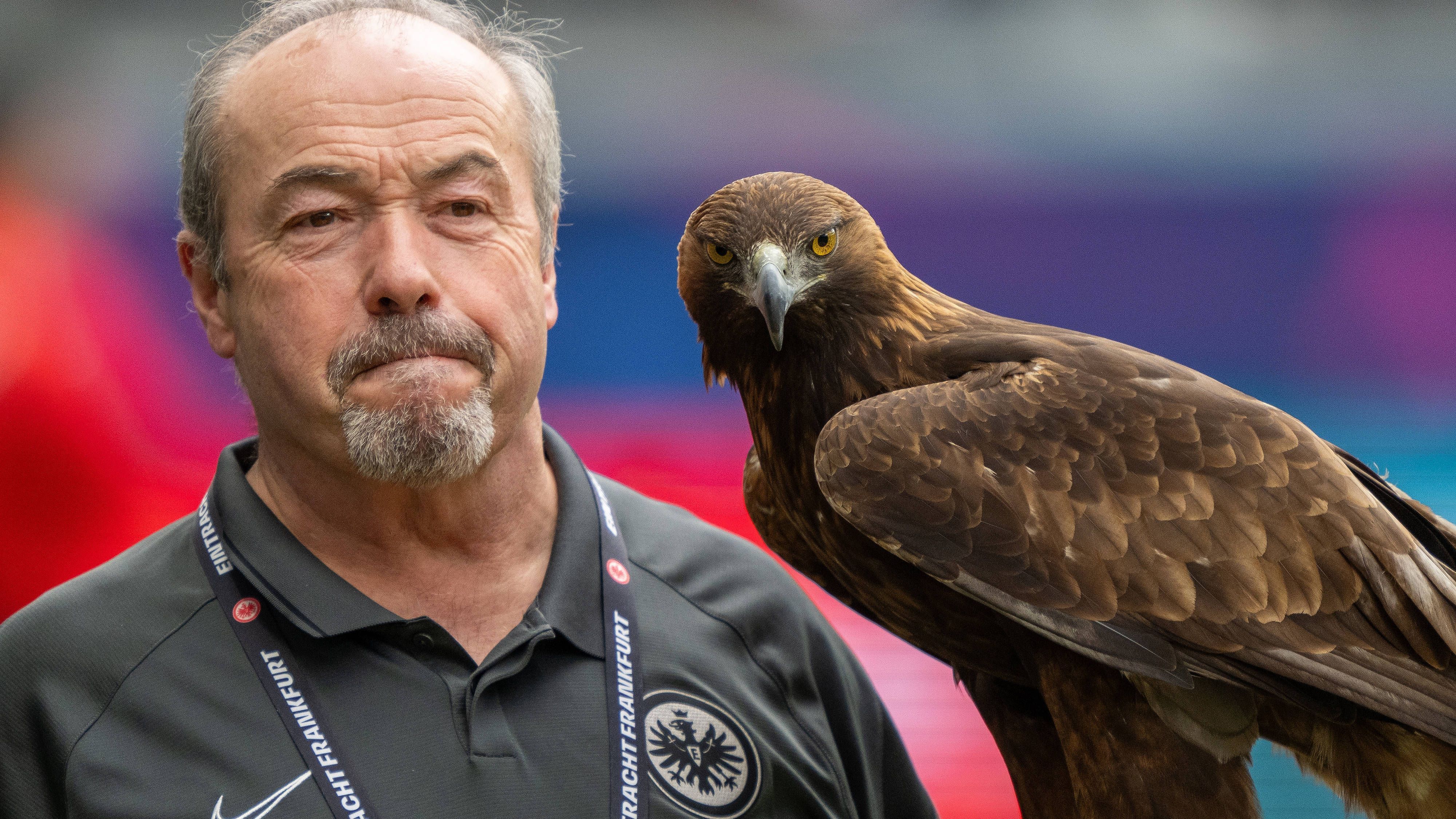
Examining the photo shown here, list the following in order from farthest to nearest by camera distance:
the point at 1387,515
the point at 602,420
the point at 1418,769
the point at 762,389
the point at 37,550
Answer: the point at 602,420 < the point at 37,550 < the point at 762,389 < the point at 1387,515 < the point at 1418,769

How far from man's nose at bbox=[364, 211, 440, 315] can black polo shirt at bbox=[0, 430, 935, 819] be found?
→ 1.57 feet

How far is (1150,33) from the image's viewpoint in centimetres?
385

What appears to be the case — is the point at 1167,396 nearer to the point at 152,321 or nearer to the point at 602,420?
the point at 602,420

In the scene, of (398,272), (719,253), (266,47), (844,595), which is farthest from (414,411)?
(844,595)

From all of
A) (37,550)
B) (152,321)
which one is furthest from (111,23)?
(37,550)

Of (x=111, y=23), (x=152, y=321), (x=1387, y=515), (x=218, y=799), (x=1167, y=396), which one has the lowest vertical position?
(x=218, y=799)

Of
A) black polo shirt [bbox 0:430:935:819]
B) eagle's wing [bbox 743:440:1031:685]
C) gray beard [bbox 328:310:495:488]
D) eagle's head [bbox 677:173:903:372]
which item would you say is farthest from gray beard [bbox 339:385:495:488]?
eagle's wing [bbox 743:440:1031:685]

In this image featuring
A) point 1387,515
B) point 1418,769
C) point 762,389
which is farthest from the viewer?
point 762,389

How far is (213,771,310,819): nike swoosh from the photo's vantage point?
158 centimetres

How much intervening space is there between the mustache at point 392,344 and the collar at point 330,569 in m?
0.33

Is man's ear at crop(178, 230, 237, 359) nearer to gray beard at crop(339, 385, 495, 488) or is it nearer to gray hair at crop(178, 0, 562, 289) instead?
gray hair at crop(178, 0, 562, 289)

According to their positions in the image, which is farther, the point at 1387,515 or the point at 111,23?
the point at 111,23

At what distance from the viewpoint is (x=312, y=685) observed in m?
1.72

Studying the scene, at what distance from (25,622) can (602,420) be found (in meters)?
2.09
